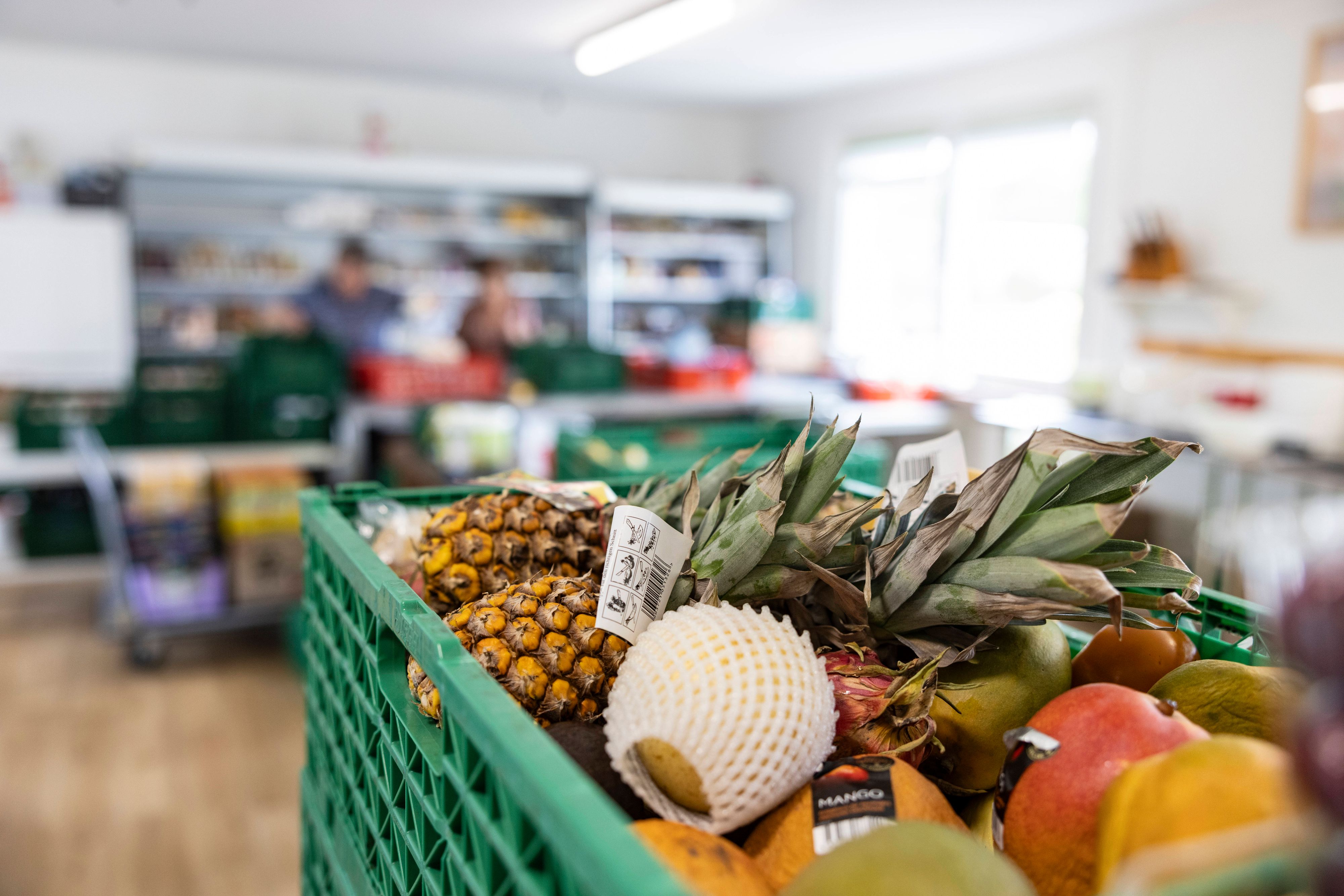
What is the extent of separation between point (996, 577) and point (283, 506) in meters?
3.61

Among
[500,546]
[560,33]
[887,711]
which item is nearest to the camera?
[887,711]

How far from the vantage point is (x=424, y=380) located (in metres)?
4.66

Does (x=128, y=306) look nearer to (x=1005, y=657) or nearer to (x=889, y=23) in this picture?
(x=889, y=23)

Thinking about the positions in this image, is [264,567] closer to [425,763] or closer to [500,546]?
[500,546]

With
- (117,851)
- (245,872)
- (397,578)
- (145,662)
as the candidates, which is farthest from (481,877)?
(145,662)

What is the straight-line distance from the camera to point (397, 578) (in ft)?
2.76

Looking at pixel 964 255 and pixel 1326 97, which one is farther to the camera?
pixel 964 255

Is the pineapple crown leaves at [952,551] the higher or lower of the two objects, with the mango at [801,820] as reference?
higher

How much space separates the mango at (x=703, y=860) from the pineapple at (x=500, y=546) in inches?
17.2

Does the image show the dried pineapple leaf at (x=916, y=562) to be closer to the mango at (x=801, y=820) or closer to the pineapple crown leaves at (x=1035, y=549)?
the pineapple crown leaves at (x=1035, y=549)

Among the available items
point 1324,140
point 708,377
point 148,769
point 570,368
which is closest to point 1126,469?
point 148,769

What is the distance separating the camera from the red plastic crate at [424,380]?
4613 millimetres

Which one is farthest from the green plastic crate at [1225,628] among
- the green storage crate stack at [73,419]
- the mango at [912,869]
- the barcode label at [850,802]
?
the green storage crate stack at [73,419]

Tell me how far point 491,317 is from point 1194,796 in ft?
21.9
